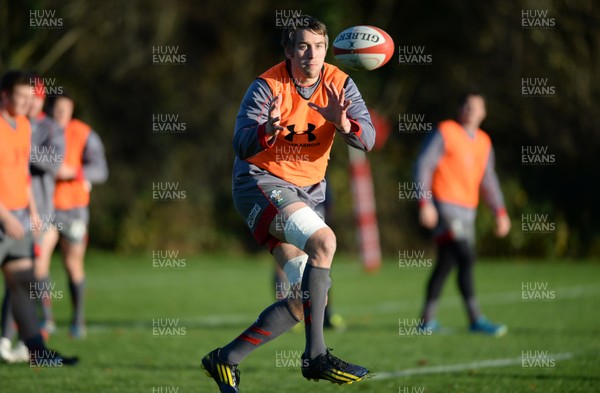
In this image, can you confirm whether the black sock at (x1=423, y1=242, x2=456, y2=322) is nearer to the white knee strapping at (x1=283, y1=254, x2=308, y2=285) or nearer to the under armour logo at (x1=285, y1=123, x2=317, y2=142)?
the white knee strapping at (x1=283, y1=254, x2=308, y2=285)

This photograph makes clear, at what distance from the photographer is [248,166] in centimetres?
627

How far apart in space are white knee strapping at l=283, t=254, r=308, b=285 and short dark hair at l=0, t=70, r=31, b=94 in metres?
2.92

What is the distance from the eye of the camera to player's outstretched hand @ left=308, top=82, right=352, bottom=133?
5719mm

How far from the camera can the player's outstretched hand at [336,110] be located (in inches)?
225

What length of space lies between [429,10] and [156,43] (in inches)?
246

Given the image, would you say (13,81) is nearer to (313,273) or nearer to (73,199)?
(73,199)

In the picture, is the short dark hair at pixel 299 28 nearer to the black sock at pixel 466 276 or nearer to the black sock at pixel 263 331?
the black sock at pixel 263 331

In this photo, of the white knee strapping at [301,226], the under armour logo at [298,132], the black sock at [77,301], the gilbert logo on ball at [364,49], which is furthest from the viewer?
the black sock at [77,301]

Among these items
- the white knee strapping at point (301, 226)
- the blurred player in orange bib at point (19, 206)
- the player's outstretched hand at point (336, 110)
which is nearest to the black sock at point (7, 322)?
the blurred player in orange bib at point (19, 206)

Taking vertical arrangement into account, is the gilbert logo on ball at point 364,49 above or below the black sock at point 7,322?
above

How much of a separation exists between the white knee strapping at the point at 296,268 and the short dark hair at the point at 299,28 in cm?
135

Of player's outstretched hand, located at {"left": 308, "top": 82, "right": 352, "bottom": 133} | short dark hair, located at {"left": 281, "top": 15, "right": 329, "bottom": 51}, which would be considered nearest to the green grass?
player's outstretched hand, located at {"left": 308, "top": 82, "right": 352, "bottom": 133}

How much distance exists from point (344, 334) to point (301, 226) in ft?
14.5

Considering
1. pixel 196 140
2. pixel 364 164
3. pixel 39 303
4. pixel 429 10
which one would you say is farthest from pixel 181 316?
pixel 429 10
